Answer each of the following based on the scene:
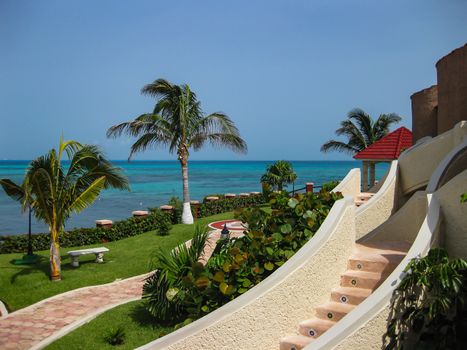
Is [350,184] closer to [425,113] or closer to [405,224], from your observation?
[405,224]

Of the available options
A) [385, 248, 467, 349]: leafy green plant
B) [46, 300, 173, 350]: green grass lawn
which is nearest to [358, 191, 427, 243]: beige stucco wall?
[385, 248, 467, 349]: leafy green plant

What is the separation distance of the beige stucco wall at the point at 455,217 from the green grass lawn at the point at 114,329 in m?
4.97

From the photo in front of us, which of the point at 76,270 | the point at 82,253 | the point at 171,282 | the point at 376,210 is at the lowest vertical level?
the point at 76,270

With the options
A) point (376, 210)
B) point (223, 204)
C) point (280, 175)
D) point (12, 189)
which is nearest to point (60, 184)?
point (12, 189)

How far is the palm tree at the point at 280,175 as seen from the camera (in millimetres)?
27047

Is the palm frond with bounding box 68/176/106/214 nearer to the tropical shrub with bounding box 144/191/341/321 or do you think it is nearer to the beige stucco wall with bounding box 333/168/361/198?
the tropical shrub with bounding box 144/191/341/321

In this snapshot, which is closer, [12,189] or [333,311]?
[333,311]

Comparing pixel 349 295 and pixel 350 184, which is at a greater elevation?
pixel 350 184

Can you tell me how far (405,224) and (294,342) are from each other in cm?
396

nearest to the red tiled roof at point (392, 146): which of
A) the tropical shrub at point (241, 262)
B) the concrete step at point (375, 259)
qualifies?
the tropical shrub at point (241, 262)

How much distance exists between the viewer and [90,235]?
1827 cm

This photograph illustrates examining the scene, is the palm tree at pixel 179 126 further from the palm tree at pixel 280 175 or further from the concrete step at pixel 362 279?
the concrete step at pixel 362 279

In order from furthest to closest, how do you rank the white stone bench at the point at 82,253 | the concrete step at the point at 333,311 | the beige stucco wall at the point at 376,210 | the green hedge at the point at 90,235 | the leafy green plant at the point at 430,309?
the green hedge at the point at 90,235 → the white stone bench at the point at 82,253 → the beige stucco wall at the point at 376,210 → the concrete step at the point at 333,311 → the leafy green plant at the point at 430,309

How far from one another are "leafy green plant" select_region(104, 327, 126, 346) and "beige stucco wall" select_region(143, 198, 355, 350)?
334 cm
